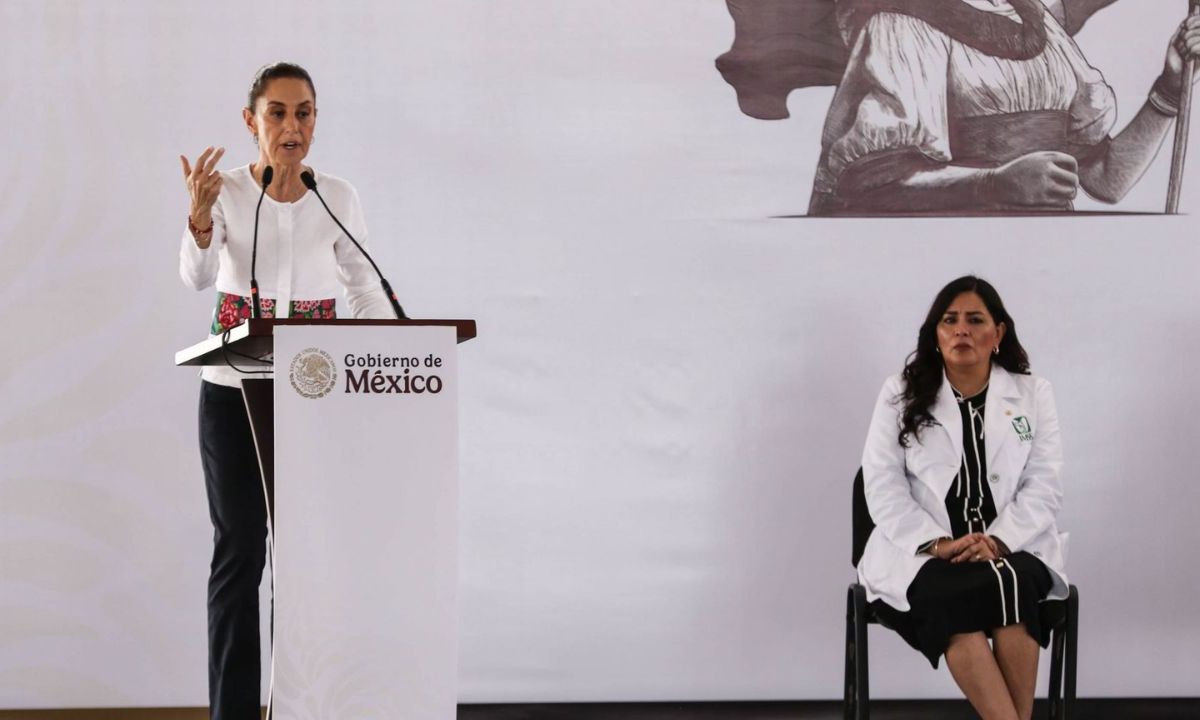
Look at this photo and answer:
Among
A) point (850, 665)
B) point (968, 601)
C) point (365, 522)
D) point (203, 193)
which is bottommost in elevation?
point (850, 665)

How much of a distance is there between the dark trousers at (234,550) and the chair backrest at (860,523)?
4.76ft

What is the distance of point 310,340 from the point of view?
6.63 ft

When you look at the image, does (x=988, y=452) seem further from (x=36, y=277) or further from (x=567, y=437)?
(x=36, y=277)

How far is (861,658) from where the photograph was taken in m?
2.77

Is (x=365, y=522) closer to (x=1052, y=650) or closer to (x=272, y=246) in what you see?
(x=272, y=246)

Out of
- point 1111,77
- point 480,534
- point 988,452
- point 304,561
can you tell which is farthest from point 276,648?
point 1111,77

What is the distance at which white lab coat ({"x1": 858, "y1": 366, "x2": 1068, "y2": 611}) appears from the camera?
112 inches

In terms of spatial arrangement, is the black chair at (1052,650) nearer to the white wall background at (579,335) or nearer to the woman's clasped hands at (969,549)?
the woman's clasped hands at (969,549)

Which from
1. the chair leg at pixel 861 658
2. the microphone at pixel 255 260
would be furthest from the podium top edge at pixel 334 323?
the chair leg at pixel 861 658

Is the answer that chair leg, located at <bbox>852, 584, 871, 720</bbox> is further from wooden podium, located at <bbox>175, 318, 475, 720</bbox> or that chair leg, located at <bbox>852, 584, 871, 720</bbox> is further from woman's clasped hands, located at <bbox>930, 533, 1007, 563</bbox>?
wooden podium, located at <bbox>175, 318, 475, 720</bbox>

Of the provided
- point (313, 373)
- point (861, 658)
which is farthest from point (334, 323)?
point (861, 658)

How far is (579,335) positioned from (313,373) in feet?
4.95

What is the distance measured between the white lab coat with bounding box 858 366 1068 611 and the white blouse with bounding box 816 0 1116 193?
0.81m

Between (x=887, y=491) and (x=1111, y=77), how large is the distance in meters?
1.52
